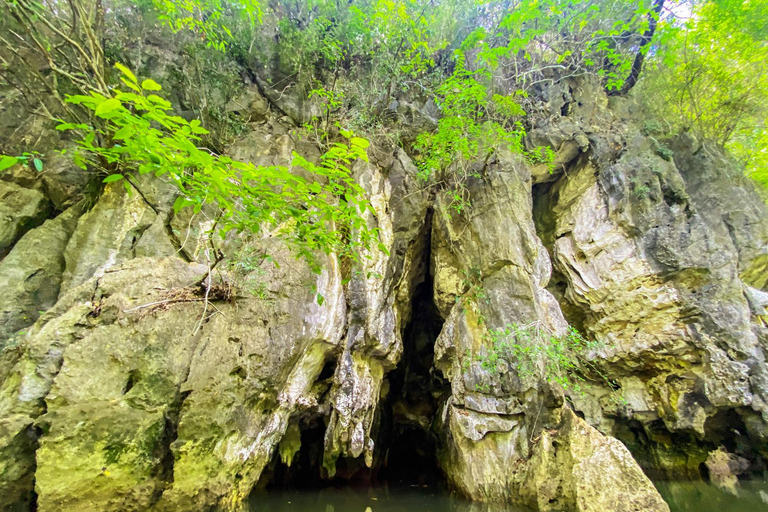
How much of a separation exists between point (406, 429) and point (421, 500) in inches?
173

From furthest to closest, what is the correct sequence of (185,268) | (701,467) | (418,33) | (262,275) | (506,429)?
(701,467) → (418,33) → (506,429) → (262,275) → (185,268)

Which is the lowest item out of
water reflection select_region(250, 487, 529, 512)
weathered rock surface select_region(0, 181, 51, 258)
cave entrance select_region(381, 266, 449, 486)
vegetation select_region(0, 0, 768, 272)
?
water reflection select_region(250, 487, 529, 512)

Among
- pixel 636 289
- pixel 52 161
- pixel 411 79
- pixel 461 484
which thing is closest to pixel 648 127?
pixel 636 289

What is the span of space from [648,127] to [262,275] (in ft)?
36.5

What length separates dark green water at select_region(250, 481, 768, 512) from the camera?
516 cm

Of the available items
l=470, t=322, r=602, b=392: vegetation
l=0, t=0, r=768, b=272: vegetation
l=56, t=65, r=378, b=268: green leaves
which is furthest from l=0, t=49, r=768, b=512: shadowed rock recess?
l=56, t=65, r=378, b=268: green leaves

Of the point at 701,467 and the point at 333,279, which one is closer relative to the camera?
the point at 333,279

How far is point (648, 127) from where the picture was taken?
9.16 m

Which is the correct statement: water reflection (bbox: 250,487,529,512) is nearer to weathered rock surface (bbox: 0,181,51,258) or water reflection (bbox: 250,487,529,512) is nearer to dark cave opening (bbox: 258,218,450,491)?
dark cave opening (bbox: 258,218,450,491)

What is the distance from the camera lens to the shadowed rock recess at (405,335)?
371 cm

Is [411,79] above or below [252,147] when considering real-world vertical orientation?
above

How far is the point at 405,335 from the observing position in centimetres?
943

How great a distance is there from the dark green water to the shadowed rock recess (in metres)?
0.48

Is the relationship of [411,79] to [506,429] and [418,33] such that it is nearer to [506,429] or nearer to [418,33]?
[418,33]
